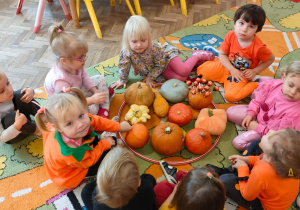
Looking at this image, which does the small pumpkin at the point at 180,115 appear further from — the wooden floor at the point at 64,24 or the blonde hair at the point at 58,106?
the wooden floor at the point at 64,24

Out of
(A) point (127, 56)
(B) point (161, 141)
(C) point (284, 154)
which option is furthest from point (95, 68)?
(C) point (284, 154)

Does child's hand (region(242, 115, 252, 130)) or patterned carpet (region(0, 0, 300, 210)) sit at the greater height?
child's hand (region(242, 115, 252, 130))

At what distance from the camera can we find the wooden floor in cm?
281

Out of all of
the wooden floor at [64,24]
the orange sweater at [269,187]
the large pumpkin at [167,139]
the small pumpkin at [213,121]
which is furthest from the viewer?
the wooden floor at [64,24]

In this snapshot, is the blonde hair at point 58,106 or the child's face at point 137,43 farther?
the child's face at point 137,43

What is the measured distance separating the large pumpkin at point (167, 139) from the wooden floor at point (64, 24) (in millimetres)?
1363

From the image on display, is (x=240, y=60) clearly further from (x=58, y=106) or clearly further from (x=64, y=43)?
(x=58, y=106)

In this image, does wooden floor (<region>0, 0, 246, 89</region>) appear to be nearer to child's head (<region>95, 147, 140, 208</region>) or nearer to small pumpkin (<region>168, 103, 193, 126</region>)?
small pumpkin (<region>168, 103, 193, 126</region>)

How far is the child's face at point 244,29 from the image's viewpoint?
223 centimetres

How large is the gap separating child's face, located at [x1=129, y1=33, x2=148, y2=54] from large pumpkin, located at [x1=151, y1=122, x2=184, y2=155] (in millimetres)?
753

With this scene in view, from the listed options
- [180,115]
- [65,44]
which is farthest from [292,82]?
[65,44]

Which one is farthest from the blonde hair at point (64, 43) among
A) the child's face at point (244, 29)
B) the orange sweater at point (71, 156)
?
the child's face at point (244, 29)

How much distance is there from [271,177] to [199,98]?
954 millimetres

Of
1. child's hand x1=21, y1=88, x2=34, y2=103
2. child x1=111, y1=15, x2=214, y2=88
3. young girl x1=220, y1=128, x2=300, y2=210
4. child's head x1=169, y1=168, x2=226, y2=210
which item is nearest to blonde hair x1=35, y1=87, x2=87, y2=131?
child's hand x1=21, y1=88, x2=34, y2=103
